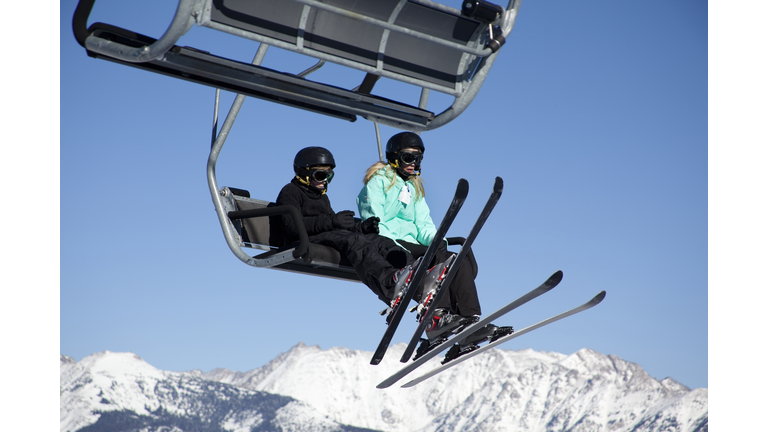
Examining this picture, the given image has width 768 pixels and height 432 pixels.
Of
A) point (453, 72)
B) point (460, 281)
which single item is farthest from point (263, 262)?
point (453, 72)

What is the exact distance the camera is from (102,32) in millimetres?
3771

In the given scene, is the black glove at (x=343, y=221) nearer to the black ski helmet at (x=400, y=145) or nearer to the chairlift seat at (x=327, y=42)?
the black ski helmet at (x=400, y=145)

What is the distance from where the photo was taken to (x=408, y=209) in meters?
5.54

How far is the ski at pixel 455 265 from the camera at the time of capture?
4198 millimetres

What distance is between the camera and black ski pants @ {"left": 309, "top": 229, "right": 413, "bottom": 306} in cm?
497

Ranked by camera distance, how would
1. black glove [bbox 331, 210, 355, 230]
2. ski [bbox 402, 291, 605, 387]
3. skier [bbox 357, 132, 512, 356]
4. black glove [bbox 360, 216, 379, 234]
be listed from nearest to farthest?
ski [bbox 402, 291, 605, 387], skier [bbox 357, 132, 512, 356], black glove [bbox 360, 216, 379, 234], black glove [bbox 331, 210, 355, 230]

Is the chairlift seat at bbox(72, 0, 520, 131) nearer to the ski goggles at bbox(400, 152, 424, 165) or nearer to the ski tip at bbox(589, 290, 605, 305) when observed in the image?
the ski goggles at bbox(400, 152, 424, 165)

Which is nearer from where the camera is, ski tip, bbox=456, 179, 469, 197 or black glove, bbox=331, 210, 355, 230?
ski tip, bbox=456, 179, 469, 197

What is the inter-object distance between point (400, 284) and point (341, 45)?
1.61 m

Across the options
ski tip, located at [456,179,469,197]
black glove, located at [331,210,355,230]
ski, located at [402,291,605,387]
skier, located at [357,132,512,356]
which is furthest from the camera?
black glove, located at [331,210,355,230]

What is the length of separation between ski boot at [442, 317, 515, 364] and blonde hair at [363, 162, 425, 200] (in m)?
1.10

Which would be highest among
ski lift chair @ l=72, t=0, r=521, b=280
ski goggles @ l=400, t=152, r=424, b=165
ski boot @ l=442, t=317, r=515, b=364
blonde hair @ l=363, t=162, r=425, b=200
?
ski lift chair @ l=72, t=0, r=521, b=280

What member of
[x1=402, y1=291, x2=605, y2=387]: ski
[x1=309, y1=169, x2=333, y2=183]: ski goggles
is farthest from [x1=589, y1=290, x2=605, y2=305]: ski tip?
[x1=309, y1=169, x2=333, y2=183]: ski goggles

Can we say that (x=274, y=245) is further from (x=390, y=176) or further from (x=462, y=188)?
(x=462, y=188)
